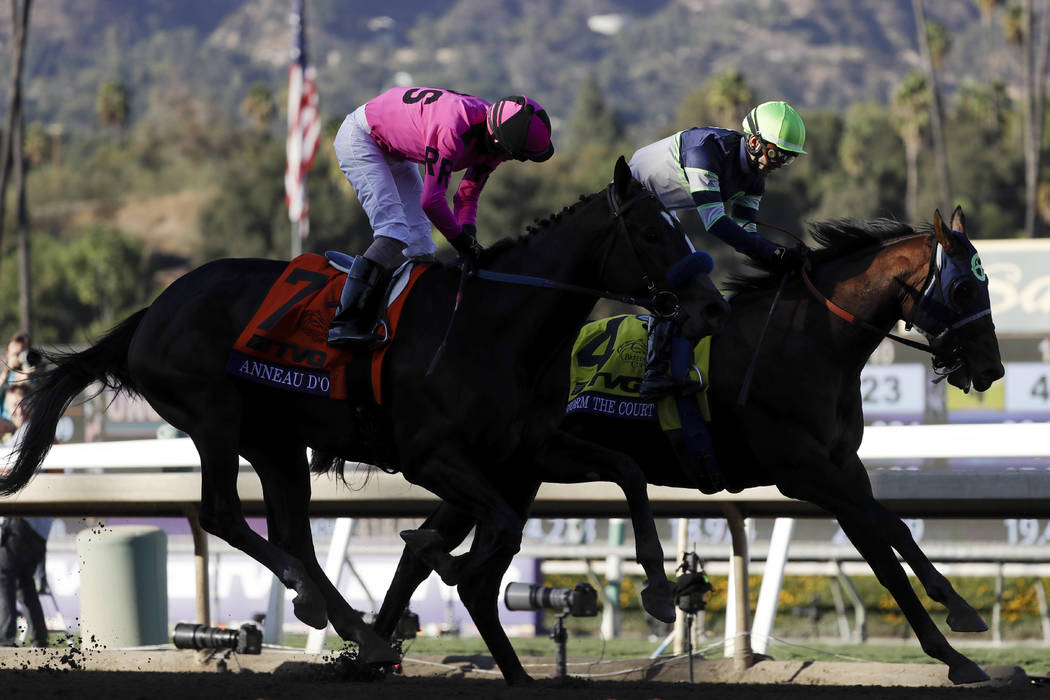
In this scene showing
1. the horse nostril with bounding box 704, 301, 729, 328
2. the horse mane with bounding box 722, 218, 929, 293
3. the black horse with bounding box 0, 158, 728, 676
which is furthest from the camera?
the horse mane with bounding box 722, 218, 929, 293

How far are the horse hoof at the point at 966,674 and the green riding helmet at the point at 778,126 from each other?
6.00 ft

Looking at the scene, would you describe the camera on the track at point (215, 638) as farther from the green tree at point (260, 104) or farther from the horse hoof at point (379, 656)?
the green tree at point (260, 104)

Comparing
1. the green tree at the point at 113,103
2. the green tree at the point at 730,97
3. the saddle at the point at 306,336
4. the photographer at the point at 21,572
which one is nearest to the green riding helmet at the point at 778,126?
the saddle at the point at 306,336

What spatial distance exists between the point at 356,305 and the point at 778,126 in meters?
1.65

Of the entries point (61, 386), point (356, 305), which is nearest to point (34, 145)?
point (61, 386)

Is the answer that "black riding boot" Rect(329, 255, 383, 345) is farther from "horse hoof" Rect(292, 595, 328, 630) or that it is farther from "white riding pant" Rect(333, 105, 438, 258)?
"horse hoof" Rect(292, 595, 328, 630)

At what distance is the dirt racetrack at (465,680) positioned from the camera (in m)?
4.12

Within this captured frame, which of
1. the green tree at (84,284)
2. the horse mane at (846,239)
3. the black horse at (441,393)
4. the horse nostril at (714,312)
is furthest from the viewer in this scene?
Result: the green tree at (84,284)

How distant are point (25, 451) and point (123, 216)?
305ft

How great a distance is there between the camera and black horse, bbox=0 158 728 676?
455 centimetres

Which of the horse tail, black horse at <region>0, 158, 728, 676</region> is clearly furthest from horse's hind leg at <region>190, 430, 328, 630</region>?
the horse tail

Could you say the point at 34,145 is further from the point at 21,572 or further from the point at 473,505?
the point at 473,505

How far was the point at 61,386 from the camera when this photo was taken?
5.53 m

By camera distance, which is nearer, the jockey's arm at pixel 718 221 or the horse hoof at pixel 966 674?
the horse hoof at pixel 966 674
